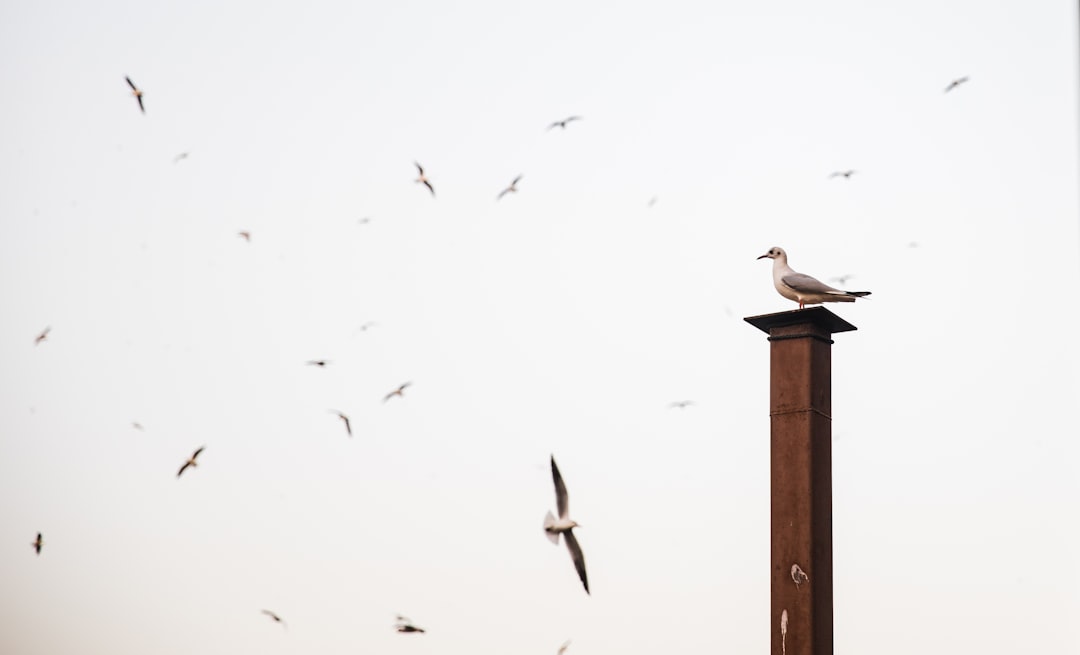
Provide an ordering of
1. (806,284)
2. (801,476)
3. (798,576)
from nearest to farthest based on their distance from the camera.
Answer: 1. (798,576)
2. (801,476)
3. (806,284)

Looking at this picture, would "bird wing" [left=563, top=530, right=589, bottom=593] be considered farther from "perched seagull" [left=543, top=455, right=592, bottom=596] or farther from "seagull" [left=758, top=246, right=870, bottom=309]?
"seagull" [left=758, top=246, right=870, bottom=309]

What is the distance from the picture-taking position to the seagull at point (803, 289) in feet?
36.2

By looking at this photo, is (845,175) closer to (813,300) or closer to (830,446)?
(813,300)

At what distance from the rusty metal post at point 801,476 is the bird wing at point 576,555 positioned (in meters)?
1.72

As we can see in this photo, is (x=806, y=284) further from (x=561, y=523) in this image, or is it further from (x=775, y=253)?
(x=561, y=523)

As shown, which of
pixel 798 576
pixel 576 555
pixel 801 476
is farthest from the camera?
pixel 576 555

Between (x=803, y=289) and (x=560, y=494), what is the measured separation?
268cm

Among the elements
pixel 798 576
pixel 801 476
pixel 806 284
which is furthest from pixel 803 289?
pixel 798 576

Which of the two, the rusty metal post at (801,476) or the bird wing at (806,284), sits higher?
the bird wing at (806,284)

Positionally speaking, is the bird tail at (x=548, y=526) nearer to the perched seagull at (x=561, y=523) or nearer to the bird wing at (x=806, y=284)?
the perched seagull at (x=561, y=523)

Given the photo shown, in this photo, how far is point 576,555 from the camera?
34.2 ft

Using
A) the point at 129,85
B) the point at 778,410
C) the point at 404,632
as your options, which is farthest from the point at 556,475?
the point at 129,85

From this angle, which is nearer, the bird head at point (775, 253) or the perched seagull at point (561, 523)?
the perched seagull at point (561, 523)

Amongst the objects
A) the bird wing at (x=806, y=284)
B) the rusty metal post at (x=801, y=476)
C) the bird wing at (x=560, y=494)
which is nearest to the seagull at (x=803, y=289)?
the bird wing at (x=806, y=284)
